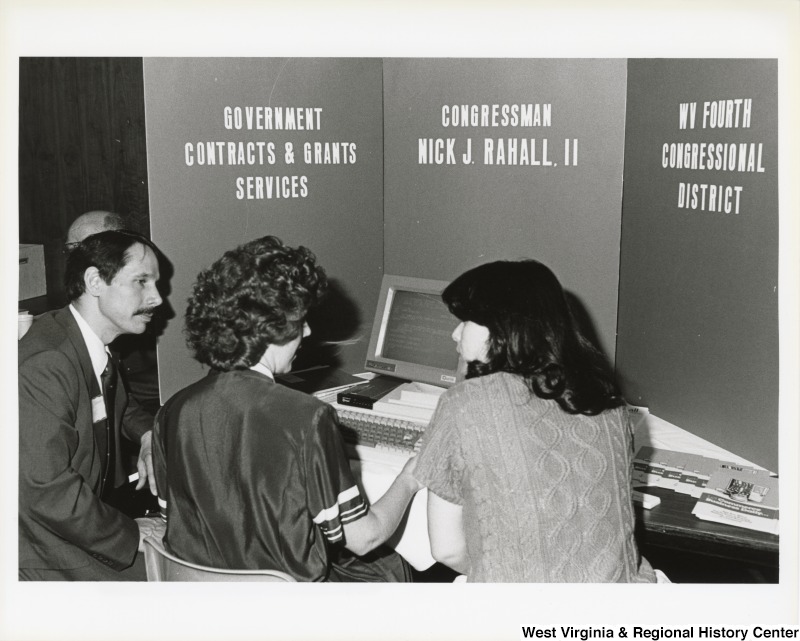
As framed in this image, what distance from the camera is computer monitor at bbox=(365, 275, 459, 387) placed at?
8.46 feet

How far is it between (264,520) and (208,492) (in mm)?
137

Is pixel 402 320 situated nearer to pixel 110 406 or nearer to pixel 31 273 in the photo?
pixel 110 406

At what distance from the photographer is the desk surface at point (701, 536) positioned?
189 centimetres

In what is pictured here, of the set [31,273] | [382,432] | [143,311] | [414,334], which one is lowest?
[382,432]

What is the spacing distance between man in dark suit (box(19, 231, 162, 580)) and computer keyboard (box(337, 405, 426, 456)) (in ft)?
1.93

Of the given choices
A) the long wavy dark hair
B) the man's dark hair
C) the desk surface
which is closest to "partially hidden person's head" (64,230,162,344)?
the man's dark hair

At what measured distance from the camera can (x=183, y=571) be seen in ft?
5.51

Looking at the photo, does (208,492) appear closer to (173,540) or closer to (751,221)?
(173,540)

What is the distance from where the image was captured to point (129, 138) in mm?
2490

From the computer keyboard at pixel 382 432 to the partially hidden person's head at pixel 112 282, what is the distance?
2.26ft

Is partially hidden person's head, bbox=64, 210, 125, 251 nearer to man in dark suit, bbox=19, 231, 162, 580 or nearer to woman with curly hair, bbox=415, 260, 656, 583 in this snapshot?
man in dark suit, bbox=19, 231, 162, 580

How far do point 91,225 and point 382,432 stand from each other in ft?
3.63

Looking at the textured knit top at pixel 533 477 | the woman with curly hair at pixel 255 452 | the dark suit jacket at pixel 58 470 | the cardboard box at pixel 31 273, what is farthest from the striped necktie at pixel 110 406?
the textured knit top at pixel 533 477

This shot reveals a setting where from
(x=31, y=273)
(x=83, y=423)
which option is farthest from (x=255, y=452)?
(x=31, y=273)
